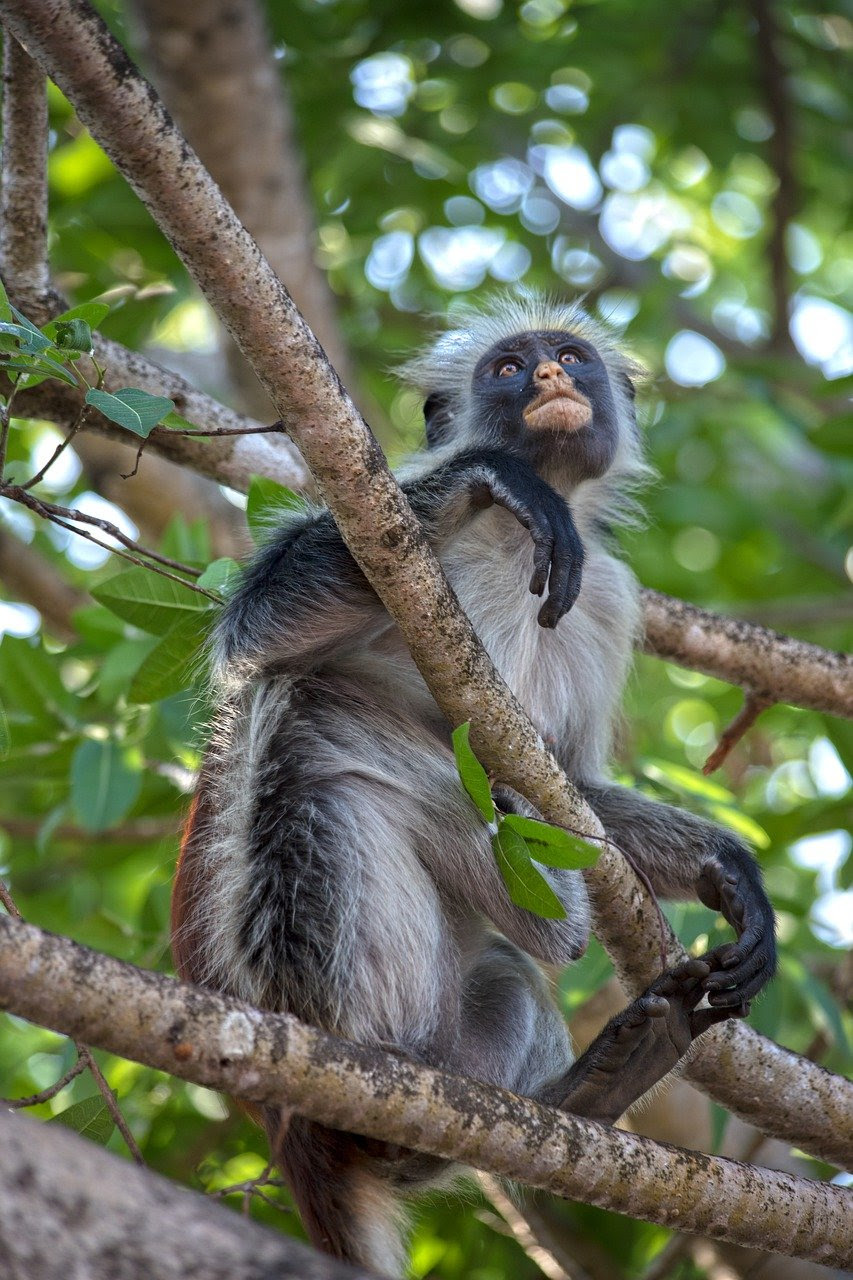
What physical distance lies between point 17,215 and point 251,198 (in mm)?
2951

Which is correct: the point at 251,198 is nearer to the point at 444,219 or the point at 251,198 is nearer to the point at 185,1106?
the point at 444,219

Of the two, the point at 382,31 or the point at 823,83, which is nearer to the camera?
the point at 382,31

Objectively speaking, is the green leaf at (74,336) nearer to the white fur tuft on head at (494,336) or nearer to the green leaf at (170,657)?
the green leaf at (170,657)

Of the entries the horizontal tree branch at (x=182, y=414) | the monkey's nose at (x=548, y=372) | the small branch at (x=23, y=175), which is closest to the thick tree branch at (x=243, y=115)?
the horizontal tree branch at (x=182, y=414)

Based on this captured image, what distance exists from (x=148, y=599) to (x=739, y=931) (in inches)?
79.1

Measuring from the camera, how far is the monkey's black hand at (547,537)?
3373 millimetres

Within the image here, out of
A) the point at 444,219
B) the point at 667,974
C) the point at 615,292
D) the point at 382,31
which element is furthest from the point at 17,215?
the point at 615,292

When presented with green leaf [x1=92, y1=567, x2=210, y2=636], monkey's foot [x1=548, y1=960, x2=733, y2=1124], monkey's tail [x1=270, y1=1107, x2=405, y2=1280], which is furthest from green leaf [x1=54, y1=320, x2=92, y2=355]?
monkey's foot [x1=548, y1=960, x2=733, y2=1124]

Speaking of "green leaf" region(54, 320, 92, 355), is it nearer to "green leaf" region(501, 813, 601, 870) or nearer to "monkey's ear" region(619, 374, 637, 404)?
"green leaf" region(501, 813, 601, 870)

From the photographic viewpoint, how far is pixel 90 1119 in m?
3.12

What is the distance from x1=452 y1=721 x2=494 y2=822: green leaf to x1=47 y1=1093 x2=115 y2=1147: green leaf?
1.16 meters

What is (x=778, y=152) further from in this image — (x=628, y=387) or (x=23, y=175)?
(x=23, y=175)

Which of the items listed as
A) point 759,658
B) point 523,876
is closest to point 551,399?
point 759,658

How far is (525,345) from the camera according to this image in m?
4.90
